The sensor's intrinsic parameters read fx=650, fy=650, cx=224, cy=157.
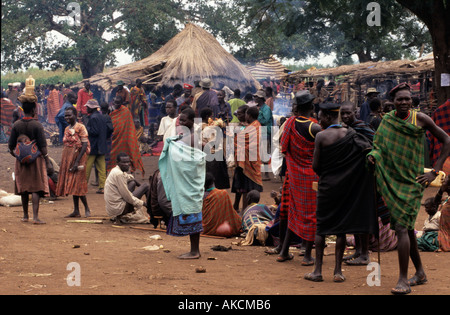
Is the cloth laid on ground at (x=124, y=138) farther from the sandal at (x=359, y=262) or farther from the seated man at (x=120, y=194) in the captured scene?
the sandal at (x=359, y=262)

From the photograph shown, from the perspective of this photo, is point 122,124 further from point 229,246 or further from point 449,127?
point 449,127

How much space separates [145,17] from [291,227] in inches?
795

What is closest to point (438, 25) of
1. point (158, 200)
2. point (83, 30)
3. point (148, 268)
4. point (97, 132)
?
point (97, 132)

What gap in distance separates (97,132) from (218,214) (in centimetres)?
418

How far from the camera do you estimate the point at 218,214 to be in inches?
314

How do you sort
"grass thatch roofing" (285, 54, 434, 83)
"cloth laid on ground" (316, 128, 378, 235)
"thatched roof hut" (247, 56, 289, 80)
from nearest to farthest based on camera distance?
"cloth laid on ground" (316, 128, 378, 235) < "grass thatch roofing" (285, 54, 434, 83) < "thatched roof hut" (247, 56, 289, 80)

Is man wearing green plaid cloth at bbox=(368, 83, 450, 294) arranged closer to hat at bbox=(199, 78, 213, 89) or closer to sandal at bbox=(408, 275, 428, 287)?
sandal at bbox=(408, 275, 428, 287)

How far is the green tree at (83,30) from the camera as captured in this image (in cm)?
2527

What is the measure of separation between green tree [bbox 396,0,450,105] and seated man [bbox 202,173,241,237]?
20.3ft

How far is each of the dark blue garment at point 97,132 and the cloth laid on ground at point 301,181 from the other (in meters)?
5.75

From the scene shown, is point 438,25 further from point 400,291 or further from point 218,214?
point 400,291

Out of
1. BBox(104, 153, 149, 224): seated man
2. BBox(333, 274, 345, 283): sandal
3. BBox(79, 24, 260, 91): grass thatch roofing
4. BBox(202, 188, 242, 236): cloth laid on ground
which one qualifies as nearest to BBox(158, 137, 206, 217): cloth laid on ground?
BBox(202, 188, 242, 236): cloth laid on ground

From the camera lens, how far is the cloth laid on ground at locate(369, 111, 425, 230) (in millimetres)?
4973

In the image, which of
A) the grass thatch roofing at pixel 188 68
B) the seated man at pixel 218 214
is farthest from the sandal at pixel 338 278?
the grass thatch roofing at pixel 188 68
